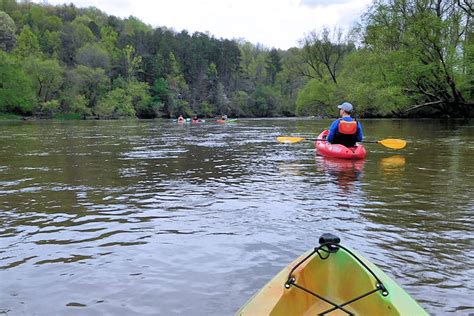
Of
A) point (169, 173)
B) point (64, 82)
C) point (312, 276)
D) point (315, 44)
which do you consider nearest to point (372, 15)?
point (315, 44)

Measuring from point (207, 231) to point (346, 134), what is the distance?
6.56 m

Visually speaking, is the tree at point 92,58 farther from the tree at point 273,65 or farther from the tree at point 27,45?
the tree at point 273,65

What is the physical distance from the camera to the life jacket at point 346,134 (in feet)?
33.0

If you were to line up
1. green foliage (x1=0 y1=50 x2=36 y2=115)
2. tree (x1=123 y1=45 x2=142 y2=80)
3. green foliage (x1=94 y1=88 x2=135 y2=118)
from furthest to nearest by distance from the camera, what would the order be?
1. tree (x1=123 y1=45 x2=142 y2=80)
2. green foliage (x1=94 y1=88 x2=135 y2=118)
3. green foliage (x1=0 y1=50 x2=36 y2=115)

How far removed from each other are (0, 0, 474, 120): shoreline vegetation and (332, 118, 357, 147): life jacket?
62.2ft

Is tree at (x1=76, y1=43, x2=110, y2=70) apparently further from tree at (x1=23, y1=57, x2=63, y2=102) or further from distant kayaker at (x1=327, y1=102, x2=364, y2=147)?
distant kayaker at (x1=327, y1=102, x2=364, y2=147)

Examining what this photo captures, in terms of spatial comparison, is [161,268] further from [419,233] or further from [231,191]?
[231,191]

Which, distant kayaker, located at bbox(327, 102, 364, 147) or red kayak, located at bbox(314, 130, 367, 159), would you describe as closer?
distant kayaker, located at bbox(327, 102, 364, 147)

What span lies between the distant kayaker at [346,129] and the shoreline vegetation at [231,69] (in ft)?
62.3

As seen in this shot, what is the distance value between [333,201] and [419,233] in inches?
66.5

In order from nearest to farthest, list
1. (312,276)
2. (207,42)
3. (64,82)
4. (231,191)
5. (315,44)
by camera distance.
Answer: (312,276) → (231,191) → (315,44) → (64,82) → (207,42)

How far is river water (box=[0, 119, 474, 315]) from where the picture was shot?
128 inches

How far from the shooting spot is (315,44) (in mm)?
50250

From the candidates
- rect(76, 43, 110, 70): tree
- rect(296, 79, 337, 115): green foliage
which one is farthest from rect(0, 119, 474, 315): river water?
rect(76, 43, 110, 70): tree
